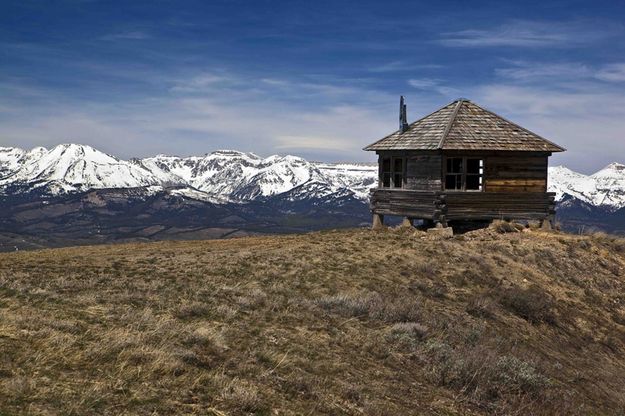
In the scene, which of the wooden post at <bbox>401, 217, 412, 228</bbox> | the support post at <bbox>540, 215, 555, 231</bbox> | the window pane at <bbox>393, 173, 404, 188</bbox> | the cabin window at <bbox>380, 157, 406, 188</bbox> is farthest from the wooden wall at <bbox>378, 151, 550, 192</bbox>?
the wooden post at <bbox>401, 217, 412, 228</bbox>

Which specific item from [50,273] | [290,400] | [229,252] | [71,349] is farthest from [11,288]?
[229,252]

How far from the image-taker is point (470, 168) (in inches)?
1237

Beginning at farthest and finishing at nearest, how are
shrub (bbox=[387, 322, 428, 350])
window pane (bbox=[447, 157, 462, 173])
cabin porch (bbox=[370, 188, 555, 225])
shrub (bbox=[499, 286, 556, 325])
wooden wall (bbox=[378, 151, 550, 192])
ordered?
window pane (bbox=[447, 157, 462, 173]), wooden wall (bbox=[378, 151, 550, 192]), cabin porch (bbox=[370, 188, 555, 225]), shrub (bbox=[499, 286, 556, 325]), shrub (bbox=[387, 322, 428, 350])

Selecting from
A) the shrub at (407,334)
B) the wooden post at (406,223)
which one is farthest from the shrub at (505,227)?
the shrub at (407,334)

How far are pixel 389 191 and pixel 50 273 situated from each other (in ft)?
64.4

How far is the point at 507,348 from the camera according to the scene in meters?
14.6

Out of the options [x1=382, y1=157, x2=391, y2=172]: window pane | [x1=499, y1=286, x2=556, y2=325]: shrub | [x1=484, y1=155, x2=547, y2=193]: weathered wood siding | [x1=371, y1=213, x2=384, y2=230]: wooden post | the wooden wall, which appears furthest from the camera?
[x1=382, y1=157, x2=391, y2=172]: window pane

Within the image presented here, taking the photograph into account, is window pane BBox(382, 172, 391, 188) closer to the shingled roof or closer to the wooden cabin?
the wooden cabin

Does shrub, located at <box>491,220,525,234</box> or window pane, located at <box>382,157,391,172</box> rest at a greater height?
window pane, located at <box>382,157,391,172</box>

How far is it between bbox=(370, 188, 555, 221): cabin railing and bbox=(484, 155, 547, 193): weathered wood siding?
336 millimetres

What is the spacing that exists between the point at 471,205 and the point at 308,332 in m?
19.5

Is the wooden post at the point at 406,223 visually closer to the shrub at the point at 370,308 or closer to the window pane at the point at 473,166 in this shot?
the window pane at the point at 473,166

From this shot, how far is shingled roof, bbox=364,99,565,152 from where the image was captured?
29.2m

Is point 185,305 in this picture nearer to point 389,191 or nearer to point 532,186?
point 389,191
